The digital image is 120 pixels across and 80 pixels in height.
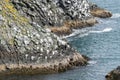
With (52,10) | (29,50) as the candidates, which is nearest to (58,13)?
(52,10)

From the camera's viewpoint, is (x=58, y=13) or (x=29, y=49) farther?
(x=58, y=13)

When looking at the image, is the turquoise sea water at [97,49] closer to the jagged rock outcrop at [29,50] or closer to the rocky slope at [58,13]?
the jagged rock outcrop at [29,50]

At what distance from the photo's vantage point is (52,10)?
140m

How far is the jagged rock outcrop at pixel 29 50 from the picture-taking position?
97.2 meters

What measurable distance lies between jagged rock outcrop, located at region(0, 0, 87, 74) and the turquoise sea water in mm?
3168

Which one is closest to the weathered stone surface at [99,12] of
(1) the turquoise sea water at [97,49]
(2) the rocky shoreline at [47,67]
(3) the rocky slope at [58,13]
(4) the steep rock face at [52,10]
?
(1) the turquoise sea water at [97,49]

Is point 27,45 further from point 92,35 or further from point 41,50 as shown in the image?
point 92,35

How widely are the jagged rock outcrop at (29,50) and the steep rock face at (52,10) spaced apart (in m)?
21.4

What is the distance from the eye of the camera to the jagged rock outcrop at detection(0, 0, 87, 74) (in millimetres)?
97250

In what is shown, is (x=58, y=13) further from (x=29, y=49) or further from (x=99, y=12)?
(x=29, y=49)

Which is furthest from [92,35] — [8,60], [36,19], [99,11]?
[8,60]

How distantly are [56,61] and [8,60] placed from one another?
1114cm

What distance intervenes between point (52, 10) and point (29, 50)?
42.6 meters

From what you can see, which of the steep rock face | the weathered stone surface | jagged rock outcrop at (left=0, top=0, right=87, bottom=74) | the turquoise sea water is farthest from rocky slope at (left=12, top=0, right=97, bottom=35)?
jagged rock outcrop at (left=0, top=0, right=87, bottom=74)
